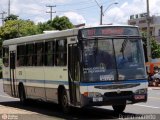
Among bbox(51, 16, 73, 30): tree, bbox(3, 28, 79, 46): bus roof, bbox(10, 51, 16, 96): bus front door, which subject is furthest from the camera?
bbox(51, 16, 73, 30): tree

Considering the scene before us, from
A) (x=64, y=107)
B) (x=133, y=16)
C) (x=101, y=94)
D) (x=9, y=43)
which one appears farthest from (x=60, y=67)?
(x=133, y=16)

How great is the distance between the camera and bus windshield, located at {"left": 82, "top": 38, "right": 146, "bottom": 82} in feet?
50.6

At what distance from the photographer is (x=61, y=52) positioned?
17.4 metres

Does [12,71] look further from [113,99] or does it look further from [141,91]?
[141,91]

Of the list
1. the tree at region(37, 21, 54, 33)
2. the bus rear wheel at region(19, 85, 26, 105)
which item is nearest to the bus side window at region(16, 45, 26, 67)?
the bus rear wheel at region(19, 85, 26, 105)

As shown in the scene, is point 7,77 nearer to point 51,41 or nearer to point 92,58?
point 51,41

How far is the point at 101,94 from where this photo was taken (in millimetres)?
15305

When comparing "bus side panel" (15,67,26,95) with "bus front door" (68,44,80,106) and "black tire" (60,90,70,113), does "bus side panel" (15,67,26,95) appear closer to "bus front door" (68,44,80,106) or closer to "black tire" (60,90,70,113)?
"black tire" (60,90,70,113)

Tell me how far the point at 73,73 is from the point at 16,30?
7415 cm

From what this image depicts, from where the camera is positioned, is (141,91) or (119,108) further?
(119,108)

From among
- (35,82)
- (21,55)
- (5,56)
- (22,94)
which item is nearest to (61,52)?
(35,82)

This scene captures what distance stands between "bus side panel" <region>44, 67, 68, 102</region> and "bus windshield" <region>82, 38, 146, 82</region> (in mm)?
1587

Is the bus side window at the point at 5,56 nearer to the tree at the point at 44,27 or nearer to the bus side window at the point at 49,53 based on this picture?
the bus side window at the point at 49,53

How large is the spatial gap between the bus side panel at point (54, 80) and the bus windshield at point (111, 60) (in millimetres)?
1587
